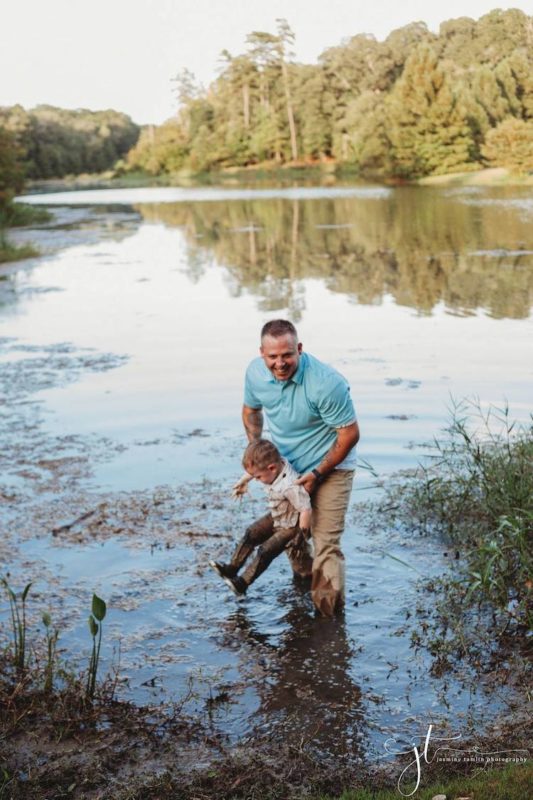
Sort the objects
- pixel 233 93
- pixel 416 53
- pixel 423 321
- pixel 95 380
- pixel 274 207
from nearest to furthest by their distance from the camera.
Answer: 1. pixel 95 380
2. pixel 423 321
3. pixel 274 207
4. pixel 416 53
5. pixel 233 93

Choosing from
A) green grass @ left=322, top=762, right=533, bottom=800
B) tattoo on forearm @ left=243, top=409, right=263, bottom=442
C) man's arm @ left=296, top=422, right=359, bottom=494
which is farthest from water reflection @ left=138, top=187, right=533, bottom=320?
green grass @ left=322, top=762, right=533, bottom=800

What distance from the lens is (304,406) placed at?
5.46 m

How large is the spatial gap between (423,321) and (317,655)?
33.9ft

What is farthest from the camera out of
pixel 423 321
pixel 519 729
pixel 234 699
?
pixel 423 321

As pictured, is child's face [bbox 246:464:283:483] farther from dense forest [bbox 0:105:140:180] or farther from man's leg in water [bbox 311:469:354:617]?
dense forest [bbox 0:105:140:180]

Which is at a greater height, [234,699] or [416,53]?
[416,53]

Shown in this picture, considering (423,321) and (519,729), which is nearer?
(519,729)

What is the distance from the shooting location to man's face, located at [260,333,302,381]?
5.25m

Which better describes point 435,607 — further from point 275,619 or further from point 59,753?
point 59,753

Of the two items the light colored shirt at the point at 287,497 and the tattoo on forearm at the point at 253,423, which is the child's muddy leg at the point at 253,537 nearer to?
the light colored shirt at the point at 287,497

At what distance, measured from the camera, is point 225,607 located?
239 inches

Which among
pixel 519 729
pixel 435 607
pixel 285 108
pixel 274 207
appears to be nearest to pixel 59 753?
pixel 519 729

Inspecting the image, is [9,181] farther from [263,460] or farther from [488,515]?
[263,460]

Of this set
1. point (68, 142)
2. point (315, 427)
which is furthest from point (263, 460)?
point (68, 142)
